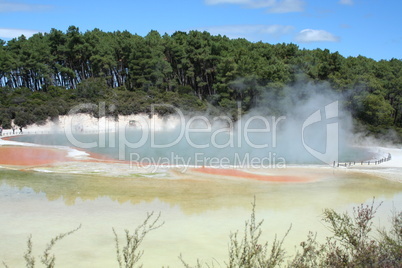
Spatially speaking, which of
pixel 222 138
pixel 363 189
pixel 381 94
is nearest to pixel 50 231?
pixel 363 189

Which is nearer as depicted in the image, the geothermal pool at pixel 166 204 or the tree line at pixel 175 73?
the geothermal pool at pixel 166 204

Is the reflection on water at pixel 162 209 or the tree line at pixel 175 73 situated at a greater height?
the tree line at pixel 175 73

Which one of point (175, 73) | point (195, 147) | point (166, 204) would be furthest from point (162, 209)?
point (175, 73)

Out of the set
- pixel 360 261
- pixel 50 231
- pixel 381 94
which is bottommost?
pixel 50 231

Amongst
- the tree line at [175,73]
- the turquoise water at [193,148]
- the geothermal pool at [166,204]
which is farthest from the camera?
the tree line at [175,73]

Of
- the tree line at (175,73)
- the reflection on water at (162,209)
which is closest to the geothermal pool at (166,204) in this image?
the reflection on water at (162,209)

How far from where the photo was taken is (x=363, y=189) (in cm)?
2112

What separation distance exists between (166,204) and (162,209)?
0.79 m

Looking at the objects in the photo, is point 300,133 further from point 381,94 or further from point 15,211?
point 15,211

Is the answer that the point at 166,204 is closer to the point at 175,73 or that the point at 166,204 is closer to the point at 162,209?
the point at 162,209

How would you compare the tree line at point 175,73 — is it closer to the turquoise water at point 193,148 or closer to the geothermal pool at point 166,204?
the turquoise water at point 193,148

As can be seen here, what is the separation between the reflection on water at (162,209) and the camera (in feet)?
39.5

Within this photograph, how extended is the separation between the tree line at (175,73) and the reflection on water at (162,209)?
2454 cm

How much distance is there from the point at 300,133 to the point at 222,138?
792 cm
